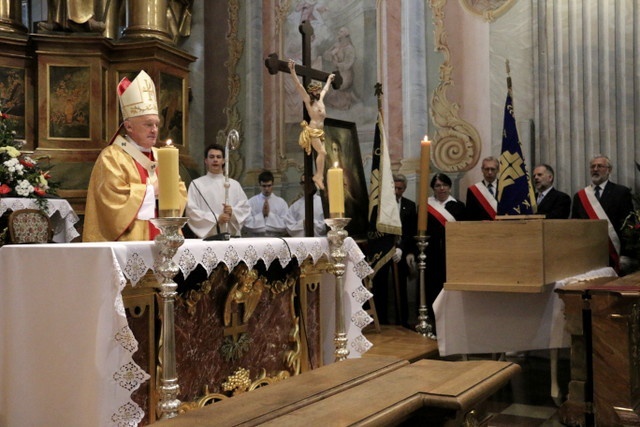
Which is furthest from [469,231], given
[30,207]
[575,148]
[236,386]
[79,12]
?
[79,12]

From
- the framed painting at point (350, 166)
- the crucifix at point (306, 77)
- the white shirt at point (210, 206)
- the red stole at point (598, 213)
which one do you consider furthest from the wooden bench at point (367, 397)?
the red stole at point (598, 213)

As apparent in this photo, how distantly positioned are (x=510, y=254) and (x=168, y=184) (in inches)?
120

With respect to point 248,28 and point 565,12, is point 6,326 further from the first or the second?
point 248,28

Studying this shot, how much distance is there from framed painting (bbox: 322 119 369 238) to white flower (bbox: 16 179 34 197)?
2599mm

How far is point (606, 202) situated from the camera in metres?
6.65

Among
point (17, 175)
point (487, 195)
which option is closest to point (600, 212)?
point (487, 195)

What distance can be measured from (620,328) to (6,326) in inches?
127

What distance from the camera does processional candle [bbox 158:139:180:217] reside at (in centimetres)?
237

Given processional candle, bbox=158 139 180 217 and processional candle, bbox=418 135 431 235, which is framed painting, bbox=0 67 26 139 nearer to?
processional candle, bbox=418 135 431 235

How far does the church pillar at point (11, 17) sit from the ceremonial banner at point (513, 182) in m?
5.87

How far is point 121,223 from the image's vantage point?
10.9ft

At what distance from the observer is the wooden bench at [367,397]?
1.44 m

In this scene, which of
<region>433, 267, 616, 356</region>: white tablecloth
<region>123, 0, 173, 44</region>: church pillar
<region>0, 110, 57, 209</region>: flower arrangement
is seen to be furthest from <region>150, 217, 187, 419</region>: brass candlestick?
<region>123, 0, 173, 44</region>: church pillar

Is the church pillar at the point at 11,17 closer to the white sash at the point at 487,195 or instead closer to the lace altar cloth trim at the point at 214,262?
the white sash at the point at 487,195
